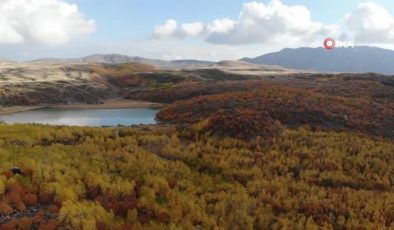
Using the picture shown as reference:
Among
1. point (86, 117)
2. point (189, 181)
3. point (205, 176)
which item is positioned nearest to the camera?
point (189, 181)

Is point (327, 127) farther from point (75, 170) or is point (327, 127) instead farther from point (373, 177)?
point (75, 170)

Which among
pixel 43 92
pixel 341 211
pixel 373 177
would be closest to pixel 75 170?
pixel 341 211

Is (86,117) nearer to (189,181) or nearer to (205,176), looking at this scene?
→ (205,176)

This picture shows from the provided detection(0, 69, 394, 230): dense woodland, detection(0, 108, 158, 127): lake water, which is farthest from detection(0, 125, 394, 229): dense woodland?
detection(0, 108, 158, 127): lake water

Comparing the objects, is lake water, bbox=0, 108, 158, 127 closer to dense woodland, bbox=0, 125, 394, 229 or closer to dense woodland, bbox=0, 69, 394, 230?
dense woodland, bbox=0, 69, 394, 230

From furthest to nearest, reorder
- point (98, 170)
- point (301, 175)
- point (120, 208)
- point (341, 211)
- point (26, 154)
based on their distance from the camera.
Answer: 1. point (301, 175)
2. point (26, 154)
3. point (98, 170)
4. point (341, 211)
5. point (120, 208)

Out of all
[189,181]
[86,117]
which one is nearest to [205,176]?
[189,181]
